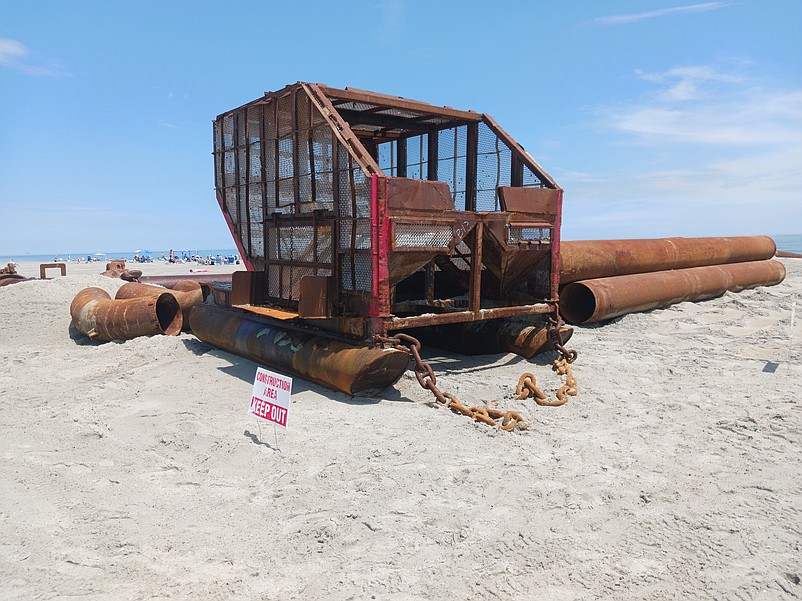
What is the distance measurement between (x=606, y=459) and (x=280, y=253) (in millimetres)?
4979

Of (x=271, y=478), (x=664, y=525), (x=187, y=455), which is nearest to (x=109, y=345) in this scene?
(x=187, y=455)

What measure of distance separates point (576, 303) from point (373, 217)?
21.0 ft

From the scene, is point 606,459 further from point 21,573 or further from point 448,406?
point 21,573

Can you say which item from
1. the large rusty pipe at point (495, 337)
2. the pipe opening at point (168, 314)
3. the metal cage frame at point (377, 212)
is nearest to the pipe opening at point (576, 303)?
the metal cage frame at point (377, 212)

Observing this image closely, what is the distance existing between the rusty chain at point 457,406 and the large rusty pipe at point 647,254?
5.24m

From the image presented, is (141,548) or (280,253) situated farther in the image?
(280,253)

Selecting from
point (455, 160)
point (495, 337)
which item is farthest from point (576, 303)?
point (455, 160)

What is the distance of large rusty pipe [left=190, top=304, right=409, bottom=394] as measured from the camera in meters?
6.43

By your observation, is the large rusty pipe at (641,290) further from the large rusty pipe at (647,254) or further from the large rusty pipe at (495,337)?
the large rusty pipe at (495,337)

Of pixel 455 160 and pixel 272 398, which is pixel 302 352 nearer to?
pixel 272 398

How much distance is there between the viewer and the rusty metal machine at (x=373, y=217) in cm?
678

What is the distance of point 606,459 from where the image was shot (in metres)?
4.95

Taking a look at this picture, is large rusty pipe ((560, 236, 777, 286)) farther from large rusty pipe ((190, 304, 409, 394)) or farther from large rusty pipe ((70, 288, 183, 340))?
large rusty pipe ((70, 288, 183, 340))

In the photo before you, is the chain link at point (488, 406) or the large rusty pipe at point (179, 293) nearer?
the chain link at point (488, 406)
